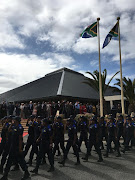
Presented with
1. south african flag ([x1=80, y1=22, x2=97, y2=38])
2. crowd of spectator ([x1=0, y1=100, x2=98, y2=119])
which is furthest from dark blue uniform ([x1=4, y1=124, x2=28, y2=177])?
south african flag ([x1=80, y1=22, x2=97, y2=38])

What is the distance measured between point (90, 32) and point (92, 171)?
1335cm

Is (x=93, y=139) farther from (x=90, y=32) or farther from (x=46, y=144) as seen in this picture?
(x=90, y=32)

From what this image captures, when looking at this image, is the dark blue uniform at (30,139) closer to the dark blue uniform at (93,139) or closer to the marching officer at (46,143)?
the marching officer at (46,143)

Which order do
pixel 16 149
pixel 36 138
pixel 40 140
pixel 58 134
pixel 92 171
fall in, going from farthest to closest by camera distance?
pixel 58 134
pixel 36 138
pixel 40 140
pixel 92 171
pixel 16 149

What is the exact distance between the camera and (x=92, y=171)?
5555mm

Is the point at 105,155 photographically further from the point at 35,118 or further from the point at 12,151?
→ the point at 12,151

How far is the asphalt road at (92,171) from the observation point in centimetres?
506

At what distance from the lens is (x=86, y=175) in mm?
5207

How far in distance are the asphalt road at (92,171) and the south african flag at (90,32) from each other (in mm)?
11951

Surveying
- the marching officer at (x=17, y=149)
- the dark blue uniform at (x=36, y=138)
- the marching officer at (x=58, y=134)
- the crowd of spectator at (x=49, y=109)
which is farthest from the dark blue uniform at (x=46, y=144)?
the crowd of spectator at (x=49, y=109)

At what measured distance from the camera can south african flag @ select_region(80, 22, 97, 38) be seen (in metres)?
15.5

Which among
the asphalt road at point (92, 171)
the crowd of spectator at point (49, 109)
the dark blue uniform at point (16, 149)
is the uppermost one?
the crowd of spectator at point (49, 109)

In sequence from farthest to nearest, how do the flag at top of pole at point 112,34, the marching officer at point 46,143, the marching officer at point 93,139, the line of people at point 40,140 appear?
the flag at top of pole at point 112,34, the marching officer at point 93,139, the marching officer at point 46,143, the line of people at point 40,140

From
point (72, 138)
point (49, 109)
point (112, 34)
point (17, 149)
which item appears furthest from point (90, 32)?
point (17, 149)
